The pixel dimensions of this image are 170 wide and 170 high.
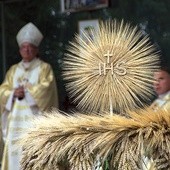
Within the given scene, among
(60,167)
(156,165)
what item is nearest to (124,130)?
(156,165)

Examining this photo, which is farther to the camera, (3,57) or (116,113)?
(3,57)

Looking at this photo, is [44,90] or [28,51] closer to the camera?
[44,90]

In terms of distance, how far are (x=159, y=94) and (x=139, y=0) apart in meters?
2.20

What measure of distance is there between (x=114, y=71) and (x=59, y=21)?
4.77 m

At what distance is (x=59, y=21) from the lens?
6457mm

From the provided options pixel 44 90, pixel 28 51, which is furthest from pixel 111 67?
pixel 28 51

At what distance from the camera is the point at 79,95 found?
1.80 m

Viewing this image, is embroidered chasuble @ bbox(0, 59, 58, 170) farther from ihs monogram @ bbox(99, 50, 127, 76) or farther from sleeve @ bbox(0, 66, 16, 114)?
ihs monogram @ bbox(99, 50, 127, 76)

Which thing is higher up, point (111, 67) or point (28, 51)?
point (111, 67)

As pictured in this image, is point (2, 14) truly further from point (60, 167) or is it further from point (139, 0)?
point (60, 167)

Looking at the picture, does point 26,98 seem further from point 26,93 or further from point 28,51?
point 28,51

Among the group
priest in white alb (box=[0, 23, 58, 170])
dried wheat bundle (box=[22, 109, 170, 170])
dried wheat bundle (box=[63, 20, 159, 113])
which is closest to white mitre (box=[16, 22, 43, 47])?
priest in white alb (box=[0, 23, 58, 170])

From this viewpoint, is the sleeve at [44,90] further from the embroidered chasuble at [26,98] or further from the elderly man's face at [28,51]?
the elderly man's face at [28,51]

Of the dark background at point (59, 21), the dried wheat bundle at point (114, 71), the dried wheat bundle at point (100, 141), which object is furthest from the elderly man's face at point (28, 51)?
the dried wheat bundle at point (100, 141)
